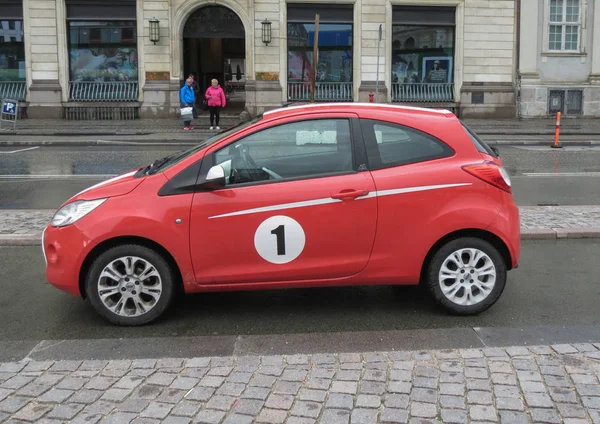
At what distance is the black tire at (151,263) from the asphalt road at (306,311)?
8cm

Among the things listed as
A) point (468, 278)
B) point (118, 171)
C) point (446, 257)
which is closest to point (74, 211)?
point (446, 257)

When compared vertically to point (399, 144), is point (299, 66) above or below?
above

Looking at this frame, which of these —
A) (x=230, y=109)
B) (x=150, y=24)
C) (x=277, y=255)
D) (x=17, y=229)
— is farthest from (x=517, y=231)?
(x=230, y=109)

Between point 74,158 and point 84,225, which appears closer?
point 84,225

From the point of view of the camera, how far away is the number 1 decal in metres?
4.82

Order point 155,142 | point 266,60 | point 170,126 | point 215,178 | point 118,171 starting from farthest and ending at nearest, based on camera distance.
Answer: point 266,60
point 170,126
point 155,142
point 118,171
point 215,178

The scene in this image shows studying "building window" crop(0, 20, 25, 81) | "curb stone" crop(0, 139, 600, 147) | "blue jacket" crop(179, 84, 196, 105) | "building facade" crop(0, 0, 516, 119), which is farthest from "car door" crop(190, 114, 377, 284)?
"building window" crop(0, 20, 25, 81)

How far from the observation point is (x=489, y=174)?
4980 millimetres

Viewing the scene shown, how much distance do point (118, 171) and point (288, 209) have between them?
29.2 feet

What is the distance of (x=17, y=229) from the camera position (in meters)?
7.68

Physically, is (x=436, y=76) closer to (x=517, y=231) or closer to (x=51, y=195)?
(x=51, y=195)

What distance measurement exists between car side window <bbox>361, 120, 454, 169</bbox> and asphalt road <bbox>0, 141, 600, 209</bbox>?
16.8 feet

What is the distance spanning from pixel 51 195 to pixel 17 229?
2.72m

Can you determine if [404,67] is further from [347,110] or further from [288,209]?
[288,209]
